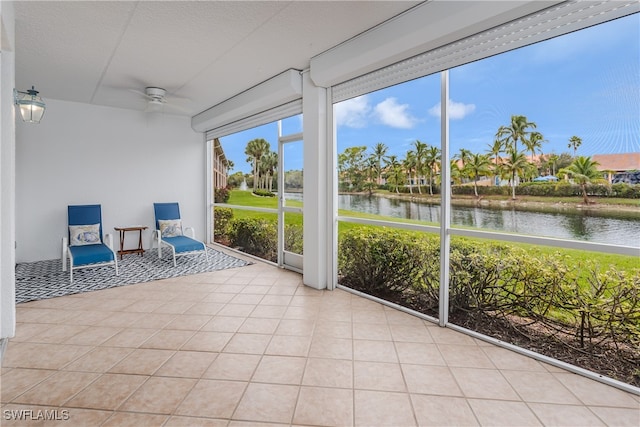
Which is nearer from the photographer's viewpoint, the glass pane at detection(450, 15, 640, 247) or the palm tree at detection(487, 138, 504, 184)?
the glass pane at detection(450, 15, 640, 247)

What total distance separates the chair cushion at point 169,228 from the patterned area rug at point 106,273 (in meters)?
0.43

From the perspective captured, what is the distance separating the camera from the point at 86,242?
5.48 metres

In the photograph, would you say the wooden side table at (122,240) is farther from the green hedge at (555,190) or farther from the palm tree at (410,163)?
the green hedge at (555,190)

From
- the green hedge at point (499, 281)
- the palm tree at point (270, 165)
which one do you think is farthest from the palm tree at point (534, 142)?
the palm tree at point (270, 165)

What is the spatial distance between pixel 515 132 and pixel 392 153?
4.51ft

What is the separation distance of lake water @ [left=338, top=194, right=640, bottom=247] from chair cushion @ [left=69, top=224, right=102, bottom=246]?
506 centimetres

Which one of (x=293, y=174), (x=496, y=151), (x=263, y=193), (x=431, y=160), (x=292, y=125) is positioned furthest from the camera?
(x=263, y=193)

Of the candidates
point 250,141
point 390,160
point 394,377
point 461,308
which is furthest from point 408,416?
point 250,141

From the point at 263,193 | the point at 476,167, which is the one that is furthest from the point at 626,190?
the point at 263,193

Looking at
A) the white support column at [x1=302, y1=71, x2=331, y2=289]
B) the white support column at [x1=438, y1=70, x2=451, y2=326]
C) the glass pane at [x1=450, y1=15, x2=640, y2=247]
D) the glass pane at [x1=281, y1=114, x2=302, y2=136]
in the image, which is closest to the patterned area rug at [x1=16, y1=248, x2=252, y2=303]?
the white support column at [x1=302, y1=71, x2=331, y2=289]

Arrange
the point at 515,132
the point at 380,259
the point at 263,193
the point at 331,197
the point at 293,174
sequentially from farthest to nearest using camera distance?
the point at 263,193 → the point at 293,174 → the point at 331,197 → the point at 380,259 → the point at 515,132

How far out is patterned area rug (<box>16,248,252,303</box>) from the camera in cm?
429

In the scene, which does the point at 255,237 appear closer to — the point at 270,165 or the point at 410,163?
the point at 270,165

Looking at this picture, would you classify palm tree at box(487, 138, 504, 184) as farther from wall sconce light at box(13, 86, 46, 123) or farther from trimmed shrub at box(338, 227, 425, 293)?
wall sconce light at box(13, 86, 46, 123)
